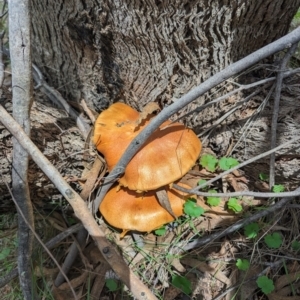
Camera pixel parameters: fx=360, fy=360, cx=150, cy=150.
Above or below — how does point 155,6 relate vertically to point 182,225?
above

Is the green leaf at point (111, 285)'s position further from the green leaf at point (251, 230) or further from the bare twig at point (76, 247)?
the green leaf at point (251, 230)

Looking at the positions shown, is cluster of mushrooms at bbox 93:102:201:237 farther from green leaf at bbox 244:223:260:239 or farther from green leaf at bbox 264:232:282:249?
green leaf at bbox 264:232:282:249

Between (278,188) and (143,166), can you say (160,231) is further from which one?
(278,188)

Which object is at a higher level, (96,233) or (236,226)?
(96,233)

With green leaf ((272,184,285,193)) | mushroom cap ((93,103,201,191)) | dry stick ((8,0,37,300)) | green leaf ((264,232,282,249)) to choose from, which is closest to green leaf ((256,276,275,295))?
green leaf ((264,232,282,249))

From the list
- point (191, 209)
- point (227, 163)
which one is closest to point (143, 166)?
point (191, 209)

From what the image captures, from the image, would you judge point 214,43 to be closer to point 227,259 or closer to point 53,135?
point 53,135

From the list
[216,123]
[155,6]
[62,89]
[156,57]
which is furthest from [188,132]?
[62,89]

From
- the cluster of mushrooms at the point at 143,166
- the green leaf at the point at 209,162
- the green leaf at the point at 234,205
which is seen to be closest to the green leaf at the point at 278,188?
A: the green leaf at the point at 234,205
